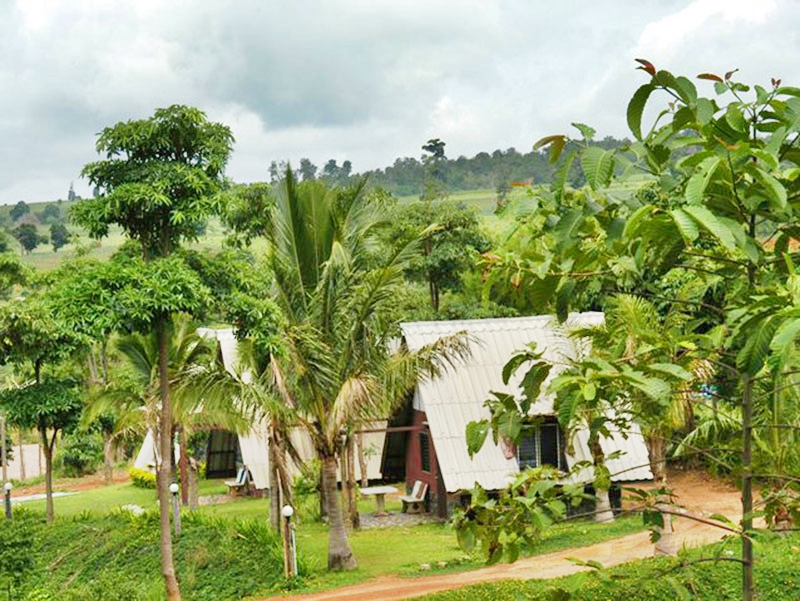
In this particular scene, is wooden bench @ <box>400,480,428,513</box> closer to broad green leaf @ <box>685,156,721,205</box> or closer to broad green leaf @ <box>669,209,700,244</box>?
broad green leaf @ <box>685,156,721,205</box>

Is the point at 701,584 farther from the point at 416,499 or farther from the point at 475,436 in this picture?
the point at 416,499

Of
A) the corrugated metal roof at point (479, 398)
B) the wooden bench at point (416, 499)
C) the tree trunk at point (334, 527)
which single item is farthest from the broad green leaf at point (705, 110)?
the wooden bench at point (416, 499)

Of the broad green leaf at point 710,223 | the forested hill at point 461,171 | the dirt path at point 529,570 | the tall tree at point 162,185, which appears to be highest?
the forested hill at point 461,171

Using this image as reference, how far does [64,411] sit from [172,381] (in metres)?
6.00

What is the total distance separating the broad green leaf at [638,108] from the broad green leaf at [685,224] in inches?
35.7

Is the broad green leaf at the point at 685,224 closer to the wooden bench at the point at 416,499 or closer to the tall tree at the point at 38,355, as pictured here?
the tall tree at the point at 38,355

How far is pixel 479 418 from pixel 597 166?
15170mm

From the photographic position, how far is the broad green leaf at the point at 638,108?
3791mm

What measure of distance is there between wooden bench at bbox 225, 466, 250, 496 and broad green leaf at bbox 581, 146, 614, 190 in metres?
20.5

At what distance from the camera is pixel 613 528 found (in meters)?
16.8

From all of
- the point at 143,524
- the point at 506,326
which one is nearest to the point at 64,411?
the point at 143,524

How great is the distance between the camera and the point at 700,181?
315 centimetres

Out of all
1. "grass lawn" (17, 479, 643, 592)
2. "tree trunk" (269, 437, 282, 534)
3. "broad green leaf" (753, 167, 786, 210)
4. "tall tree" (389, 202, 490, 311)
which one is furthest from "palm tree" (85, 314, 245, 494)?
"broad green leaf" (753, 167, 786, 210)

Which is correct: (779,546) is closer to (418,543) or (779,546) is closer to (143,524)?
(418,543)
